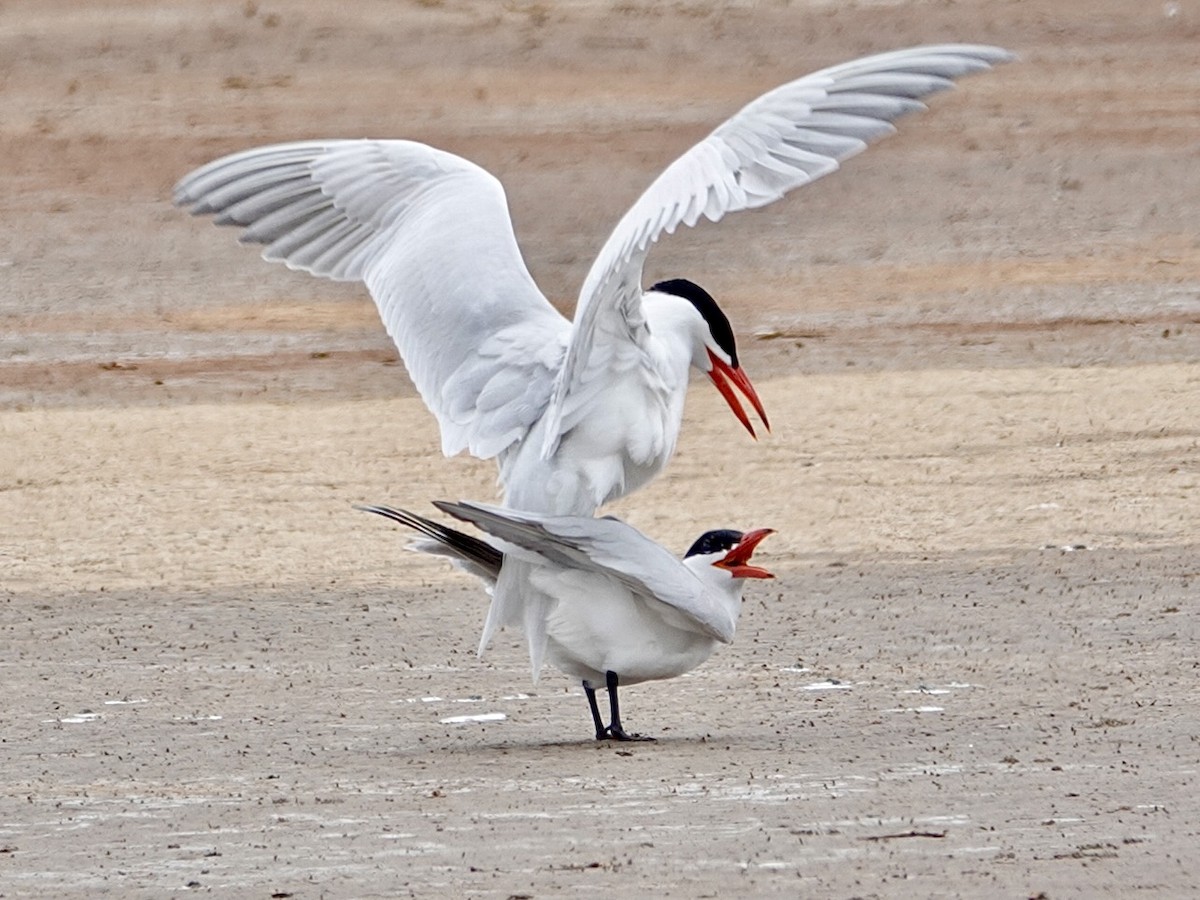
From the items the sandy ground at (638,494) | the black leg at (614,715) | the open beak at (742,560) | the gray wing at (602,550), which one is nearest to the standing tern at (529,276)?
the gray wing at (602,550)

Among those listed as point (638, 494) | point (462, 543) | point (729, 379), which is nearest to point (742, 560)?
point (729, 379)

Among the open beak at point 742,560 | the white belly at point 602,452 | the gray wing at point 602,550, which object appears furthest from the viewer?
the open beak at point 742,560

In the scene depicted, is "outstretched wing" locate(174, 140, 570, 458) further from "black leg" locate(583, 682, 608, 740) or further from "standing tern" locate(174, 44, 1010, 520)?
"black leg" locate(583, 682, 608, 740)

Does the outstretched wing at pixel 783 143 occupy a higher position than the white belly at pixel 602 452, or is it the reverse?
the outstretched wing at pixel 783 143

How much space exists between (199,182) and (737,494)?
13.7 feet

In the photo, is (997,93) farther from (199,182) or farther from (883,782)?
(883,782)

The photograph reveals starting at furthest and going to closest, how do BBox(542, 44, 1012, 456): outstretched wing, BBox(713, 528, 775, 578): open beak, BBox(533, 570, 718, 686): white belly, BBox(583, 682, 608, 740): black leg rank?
BBox(713, 528, 775, 578): open beak < BBox(583, 682, 608, 740): black leg < BBox(533, 570, 718, 686): white belly < BBox(542, 44, 1012, 456): outstretched wing

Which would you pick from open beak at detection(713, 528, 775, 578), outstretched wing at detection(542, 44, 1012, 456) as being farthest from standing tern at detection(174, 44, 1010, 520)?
open beak at detection(713, 528, 775, 578)

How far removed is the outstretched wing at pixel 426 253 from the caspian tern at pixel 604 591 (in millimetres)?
340

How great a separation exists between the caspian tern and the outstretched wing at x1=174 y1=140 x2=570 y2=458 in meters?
0.34

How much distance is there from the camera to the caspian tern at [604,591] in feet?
23.0

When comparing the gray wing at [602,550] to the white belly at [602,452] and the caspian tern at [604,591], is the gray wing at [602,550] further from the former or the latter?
the white belly at [602,452]

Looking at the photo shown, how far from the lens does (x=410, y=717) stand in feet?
26.3

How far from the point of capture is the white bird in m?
6.41
